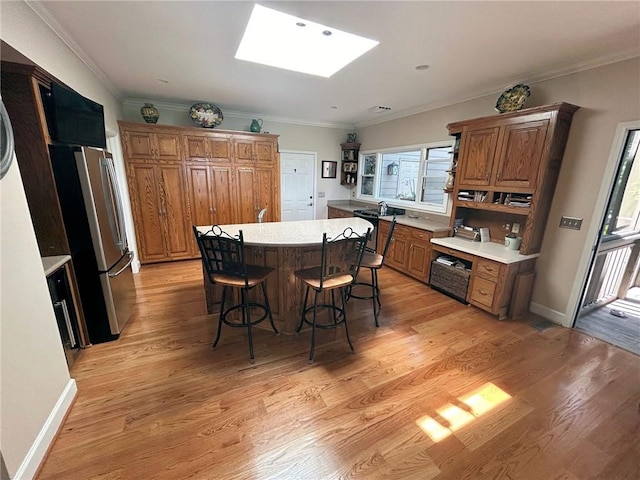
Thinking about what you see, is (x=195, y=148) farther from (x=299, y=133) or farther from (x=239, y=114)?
(x=299, y=133)

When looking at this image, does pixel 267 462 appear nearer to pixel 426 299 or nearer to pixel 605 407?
pixel 605 407

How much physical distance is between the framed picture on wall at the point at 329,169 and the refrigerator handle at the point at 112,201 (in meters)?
4.20

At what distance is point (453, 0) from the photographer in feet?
5.45

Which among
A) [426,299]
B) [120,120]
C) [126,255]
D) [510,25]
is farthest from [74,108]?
[426,299]

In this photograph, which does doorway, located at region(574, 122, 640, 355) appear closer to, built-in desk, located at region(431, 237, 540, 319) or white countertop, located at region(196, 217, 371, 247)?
built-in desk, located at region(431, 237, 540, 319)

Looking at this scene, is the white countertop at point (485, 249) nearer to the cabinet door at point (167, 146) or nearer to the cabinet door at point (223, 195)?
the cabinet door at point (223, 195)

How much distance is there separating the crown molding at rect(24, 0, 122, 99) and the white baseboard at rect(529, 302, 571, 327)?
17.3 ft

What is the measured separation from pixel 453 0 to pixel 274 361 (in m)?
2.90

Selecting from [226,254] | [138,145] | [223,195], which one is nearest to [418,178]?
[223,195]

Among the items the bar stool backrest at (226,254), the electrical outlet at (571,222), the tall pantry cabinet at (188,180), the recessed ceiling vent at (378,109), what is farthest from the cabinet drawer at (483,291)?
the tall pantry cabinet at (188,180)

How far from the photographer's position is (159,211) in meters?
4.23

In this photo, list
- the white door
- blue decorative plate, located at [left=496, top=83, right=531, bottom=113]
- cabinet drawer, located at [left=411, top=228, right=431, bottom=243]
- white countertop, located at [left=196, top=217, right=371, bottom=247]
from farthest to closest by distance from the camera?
the white door < cabinet drawer, located at [left=411, top=228, right=431, bottom=243] < blue decorative plate, located at [left=496, top=83, right=531, bottom=113] < white countertop, located at [left=196, top=217, right=371, bottom=247]

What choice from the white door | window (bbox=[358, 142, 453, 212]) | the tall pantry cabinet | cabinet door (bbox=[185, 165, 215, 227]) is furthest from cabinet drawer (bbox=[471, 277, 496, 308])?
cabinet door (bbox=[185, 165, 215, 227])

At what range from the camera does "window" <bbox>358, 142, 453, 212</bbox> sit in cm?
422
